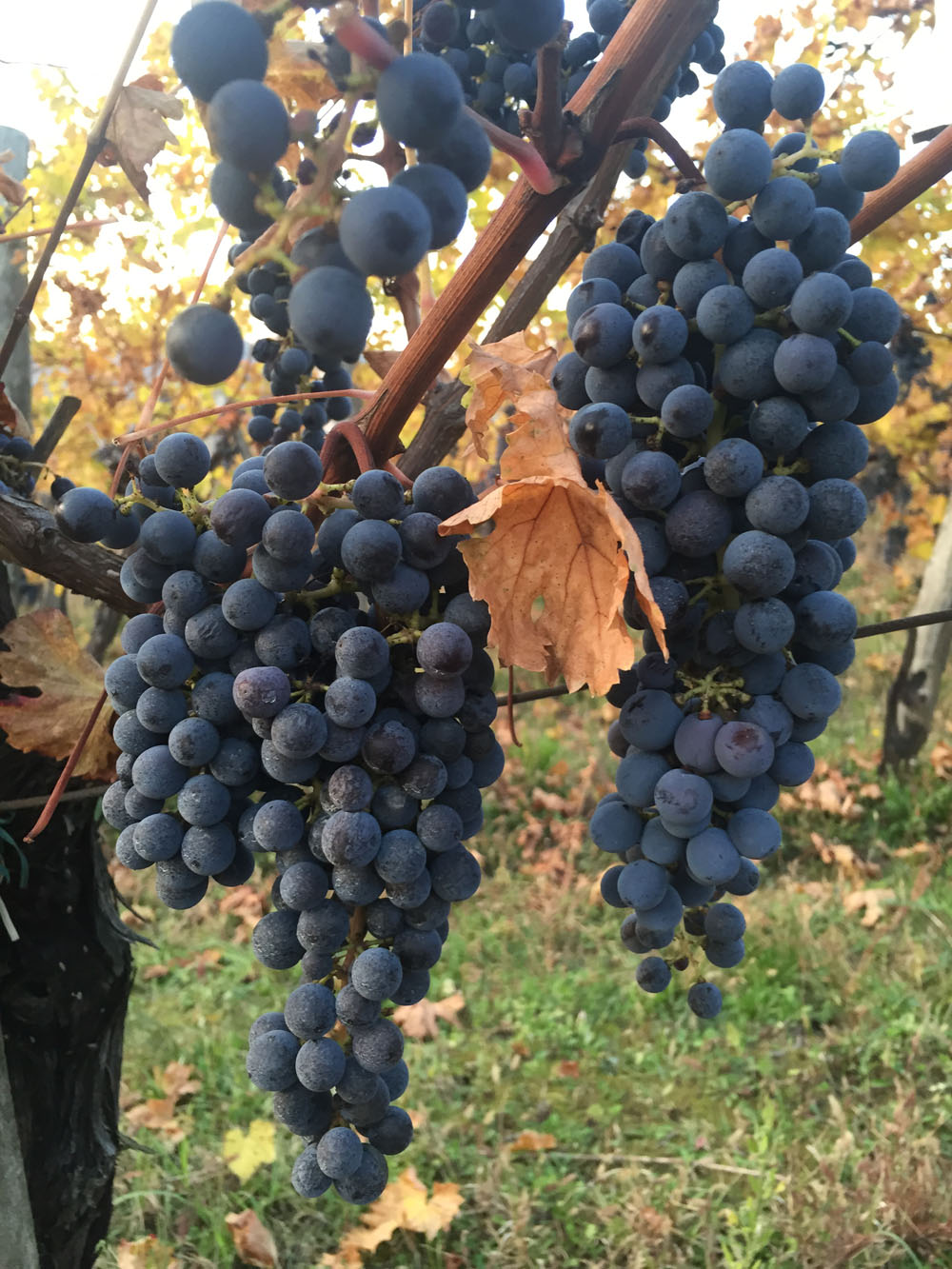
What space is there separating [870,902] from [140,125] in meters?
3.26

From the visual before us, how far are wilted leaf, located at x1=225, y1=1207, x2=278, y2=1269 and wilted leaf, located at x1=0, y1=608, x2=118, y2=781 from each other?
4.93 ft

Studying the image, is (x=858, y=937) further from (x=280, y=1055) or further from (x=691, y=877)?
(x=280, y=1055)

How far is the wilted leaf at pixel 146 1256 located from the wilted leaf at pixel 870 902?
2.39 meters

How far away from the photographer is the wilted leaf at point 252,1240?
1969 mm

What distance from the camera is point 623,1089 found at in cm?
250

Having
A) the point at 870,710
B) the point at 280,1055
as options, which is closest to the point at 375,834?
the point at 280,1055

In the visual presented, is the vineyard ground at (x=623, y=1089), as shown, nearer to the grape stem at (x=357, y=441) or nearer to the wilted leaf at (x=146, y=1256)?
the wilted leaf at (x=146, y=1256)

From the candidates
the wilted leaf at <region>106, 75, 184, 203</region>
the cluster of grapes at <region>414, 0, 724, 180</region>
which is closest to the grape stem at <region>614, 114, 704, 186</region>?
the cluster of grapes at <region>414, 0, 724, 180</region>

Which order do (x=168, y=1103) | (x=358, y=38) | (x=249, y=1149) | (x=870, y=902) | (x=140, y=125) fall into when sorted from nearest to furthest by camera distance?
(x=358, y=38)
(x=140, y=125)
(x=249, y=1149)
(x=168, y=1103)
(x=870, y=902)

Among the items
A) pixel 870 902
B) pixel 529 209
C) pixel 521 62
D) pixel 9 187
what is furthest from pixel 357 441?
pixel 870 902

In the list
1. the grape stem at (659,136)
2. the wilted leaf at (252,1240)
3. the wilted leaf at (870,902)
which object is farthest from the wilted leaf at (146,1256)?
the wilted leaf at (870,902)

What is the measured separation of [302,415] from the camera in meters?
1.44

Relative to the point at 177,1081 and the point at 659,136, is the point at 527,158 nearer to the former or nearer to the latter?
the point at 659,136

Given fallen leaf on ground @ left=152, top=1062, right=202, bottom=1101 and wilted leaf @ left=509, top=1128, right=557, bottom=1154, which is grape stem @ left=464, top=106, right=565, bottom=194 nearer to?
wilted leaf @ left=509, top=1128, right=557, bottom=1154
